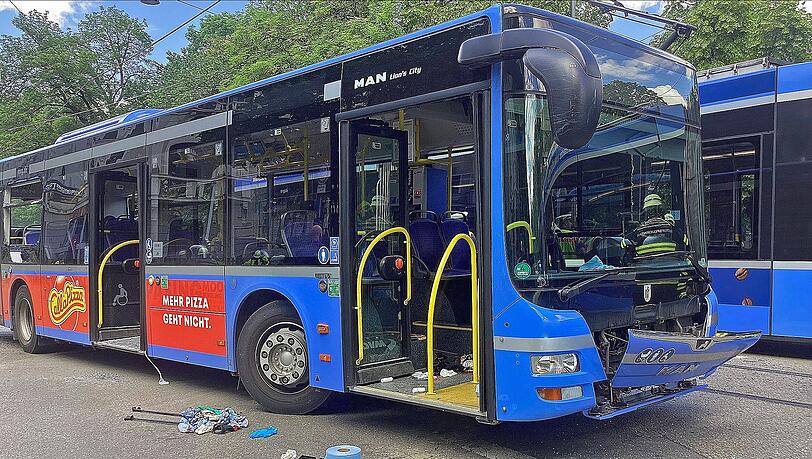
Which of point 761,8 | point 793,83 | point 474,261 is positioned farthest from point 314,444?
point 761,8

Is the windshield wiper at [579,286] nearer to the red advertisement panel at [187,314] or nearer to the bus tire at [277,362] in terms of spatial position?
the bus tire at [277,362]

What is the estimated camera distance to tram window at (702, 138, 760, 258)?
9.44 meters

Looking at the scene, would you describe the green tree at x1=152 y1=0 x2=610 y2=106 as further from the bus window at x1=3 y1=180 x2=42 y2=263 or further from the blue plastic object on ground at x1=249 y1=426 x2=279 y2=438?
the blue plastic object on ground at x1=249 y1=426 x2=279 y2=438

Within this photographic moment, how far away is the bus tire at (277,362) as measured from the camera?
6.36 meters

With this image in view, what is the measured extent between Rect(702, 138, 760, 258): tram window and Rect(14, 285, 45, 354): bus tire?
10098 mm

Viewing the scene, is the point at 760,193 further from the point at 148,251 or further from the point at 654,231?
the point at 148,251

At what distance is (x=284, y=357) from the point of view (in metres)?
6.48

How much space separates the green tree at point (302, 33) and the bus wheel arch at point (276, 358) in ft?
39.1

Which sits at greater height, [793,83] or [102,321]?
[793,83]

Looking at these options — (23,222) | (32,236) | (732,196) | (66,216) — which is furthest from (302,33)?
(732,196)

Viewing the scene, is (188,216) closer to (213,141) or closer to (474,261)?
(213,141)

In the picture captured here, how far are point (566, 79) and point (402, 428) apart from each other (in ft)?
11.2

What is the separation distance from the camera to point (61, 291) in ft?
32.1

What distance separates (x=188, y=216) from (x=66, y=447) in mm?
2699
